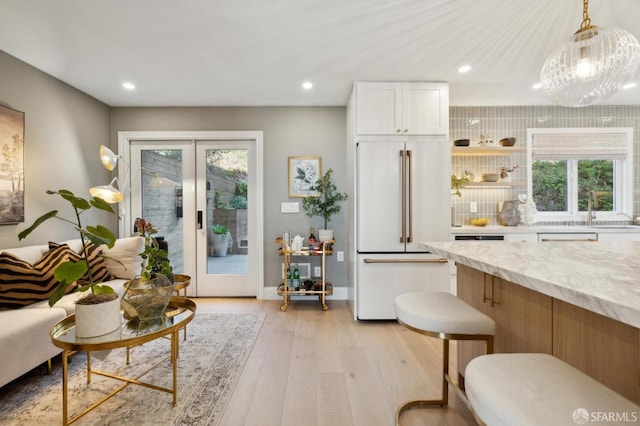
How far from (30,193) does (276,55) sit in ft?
8.25

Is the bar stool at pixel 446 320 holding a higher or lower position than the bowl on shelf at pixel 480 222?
lower

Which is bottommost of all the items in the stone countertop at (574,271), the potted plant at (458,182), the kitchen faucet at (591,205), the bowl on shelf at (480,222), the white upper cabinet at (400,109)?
the stone countertop at (574,271)

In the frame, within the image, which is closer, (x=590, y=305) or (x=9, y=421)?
(x=590, y=305)

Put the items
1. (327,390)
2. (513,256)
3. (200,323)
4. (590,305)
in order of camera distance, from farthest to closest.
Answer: (200,323), (327,390), (513,256), (590,305)

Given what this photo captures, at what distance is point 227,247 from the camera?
3836 mm

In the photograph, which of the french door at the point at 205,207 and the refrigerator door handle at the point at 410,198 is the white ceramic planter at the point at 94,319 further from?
the refrigerator door handle at the point at 410,198

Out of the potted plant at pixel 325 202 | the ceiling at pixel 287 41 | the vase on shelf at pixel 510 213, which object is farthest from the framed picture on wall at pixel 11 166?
the vase on shelf at pixel 510 213

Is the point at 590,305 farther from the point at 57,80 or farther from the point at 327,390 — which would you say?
the point at 57,80

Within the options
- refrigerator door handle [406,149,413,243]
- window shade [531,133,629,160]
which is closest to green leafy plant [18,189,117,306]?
refrigerator door handle [406,149,413,243]

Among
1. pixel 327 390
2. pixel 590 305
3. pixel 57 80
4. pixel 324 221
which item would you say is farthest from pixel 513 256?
pixel 57 80

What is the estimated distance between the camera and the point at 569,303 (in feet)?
3.37

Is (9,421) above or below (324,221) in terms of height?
below

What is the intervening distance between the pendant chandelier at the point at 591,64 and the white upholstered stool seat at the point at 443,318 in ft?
4.70

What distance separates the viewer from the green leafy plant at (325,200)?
3510 mm
